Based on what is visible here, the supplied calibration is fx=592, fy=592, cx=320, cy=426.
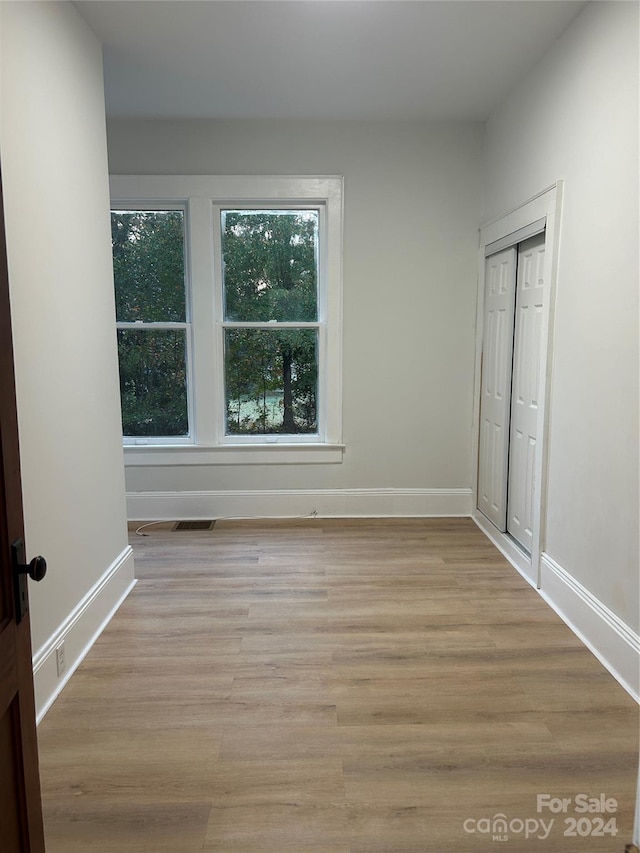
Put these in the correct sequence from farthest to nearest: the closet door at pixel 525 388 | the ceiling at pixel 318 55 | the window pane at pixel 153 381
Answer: the window pane at pixel 153 381
the closet door at pixel 525 388
the ceiling at pixel 318 55

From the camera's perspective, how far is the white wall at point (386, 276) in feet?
13.8

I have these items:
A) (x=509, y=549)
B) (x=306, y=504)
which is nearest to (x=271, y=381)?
(x=306, y=504)

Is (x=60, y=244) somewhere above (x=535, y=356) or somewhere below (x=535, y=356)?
above

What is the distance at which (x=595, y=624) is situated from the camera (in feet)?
8.65

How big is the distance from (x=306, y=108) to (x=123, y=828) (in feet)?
13.1

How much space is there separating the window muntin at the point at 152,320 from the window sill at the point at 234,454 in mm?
162

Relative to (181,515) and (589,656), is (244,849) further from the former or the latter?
(181,515)

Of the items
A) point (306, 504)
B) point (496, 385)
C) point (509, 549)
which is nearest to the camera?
point (509, 549)

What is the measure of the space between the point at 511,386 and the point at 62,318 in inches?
105

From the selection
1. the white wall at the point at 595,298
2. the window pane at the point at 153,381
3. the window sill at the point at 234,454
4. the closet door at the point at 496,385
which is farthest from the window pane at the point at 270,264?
the white wall at the point at 595,298

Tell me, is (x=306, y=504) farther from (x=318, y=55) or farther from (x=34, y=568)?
(x=34, y=568)

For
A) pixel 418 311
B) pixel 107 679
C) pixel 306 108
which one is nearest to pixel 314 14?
pixel 306 108

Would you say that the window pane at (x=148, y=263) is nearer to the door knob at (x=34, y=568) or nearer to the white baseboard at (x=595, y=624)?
the white baseboard at (x=595, y=624)

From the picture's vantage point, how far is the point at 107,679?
2.48m
